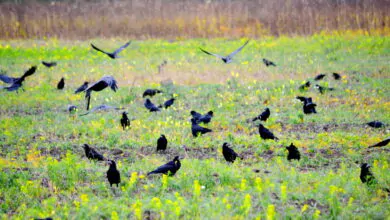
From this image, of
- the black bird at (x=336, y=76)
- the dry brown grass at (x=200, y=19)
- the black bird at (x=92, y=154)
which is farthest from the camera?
the dry brown grass at (x=200, y=19)

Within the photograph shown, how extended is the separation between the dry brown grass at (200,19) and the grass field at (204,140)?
9.79 ft

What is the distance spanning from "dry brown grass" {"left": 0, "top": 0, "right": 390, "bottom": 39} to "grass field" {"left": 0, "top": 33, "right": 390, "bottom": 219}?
2.98 m

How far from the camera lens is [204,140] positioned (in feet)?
33.3

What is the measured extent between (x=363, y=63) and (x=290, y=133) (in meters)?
9.70

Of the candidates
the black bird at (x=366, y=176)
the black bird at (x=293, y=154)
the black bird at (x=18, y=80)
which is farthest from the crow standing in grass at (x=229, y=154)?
the black bird at (x=18, y=80)

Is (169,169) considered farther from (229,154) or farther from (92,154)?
(92,154)

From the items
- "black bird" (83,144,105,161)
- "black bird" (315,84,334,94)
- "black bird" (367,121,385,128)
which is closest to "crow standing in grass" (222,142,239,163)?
"black bird" (83,144,105,161)

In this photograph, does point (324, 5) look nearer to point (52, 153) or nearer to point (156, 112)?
point (156, 112)

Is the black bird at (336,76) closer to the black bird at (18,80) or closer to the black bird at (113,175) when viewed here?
the black bird at (18,80)

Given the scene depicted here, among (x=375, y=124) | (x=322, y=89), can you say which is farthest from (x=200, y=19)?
(x=375, y=124)

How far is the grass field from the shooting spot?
651 centimetres

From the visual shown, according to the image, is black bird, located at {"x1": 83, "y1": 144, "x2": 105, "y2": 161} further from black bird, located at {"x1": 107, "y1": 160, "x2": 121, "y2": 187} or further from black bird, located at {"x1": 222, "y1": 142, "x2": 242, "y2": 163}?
black bird, located at {"x1": 222, "y1": 142, "x2": 242, "y2": 163}

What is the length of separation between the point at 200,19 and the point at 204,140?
1656cm

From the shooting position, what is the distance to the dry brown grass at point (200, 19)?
24938 millimetres
